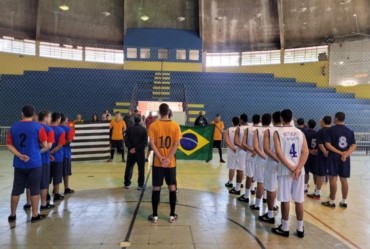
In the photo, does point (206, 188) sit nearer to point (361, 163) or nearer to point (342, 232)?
point (342, 232)

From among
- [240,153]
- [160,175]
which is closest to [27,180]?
[160,175]

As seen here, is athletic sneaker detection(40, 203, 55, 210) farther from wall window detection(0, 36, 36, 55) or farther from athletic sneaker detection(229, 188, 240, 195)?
wall window detection(0, 36, 36, 55)

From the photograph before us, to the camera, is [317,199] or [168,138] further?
[317,199]

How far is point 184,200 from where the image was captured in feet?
21.9

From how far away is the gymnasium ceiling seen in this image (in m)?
20.7

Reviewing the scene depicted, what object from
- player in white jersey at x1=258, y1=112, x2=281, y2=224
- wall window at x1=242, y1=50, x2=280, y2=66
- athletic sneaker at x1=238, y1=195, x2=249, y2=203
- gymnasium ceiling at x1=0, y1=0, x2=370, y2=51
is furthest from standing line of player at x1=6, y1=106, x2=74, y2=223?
wall window at x1=242, y1=50, x2=280, y2=66

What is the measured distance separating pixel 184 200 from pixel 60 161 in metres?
2.66

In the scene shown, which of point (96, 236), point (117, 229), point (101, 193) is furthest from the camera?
point (101, 193)

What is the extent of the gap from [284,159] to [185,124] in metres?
12.7

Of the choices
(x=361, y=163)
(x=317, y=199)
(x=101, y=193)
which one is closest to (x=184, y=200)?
(x=101, y=193)

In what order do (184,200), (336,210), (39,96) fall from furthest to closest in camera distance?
(39,96) → (184,200) → (336,210)

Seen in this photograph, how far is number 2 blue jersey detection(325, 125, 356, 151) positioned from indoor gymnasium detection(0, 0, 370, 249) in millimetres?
20

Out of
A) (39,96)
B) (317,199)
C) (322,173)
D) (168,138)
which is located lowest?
(317,199)

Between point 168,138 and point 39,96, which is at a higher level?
point 39,96
